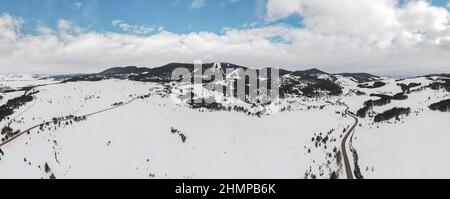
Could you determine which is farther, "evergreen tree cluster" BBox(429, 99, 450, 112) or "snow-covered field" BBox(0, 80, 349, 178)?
"evergreen tree cluster" BBox(429, 99, 450, 112)

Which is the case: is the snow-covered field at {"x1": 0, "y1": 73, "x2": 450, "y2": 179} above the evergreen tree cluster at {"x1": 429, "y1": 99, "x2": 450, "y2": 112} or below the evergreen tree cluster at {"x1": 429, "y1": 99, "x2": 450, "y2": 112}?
below

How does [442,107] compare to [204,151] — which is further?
[442,107]

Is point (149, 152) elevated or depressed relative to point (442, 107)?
depressed

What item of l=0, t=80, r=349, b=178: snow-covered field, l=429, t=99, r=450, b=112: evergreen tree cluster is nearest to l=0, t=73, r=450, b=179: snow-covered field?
l=0, t=80, r=349, b=178: snow-covered field

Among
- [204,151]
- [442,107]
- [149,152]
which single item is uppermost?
[442,107]

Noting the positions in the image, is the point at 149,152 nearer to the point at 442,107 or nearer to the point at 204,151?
the point at 204,151

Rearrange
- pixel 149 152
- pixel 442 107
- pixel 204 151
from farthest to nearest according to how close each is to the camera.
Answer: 1. pixel 442 107
2. pixel 204 151
3. pixel 149 152

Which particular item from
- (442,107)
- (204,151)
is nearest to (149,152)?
(204,151)

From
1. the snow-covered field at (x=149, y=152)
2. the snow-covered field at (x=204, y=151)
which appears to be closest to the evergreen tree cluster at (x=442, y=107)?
the snow-covered field at (x=204, y=151)

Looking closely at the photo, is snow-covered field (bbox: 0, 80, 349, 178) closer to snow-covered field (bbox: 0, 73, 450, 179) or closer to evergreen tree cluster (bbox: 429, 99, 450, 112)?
snow-covered field (bbox: 0, 73, 450, 179)

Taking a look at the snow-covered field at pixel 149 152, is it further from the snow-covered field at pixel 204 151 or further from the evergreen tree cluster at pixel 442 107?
the evergreen tree cluster at pixel 442 107

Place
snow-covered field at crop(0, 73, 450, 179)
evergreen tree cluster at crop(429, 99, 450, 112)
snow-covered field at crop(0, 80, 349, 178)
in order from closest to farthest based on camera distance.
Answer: snow-covered field at crop(0, 73, 450, 179), snow-covered field at crop(0, 80, 349, 178), evergreen tree cluster at crop(429, 99, 450, 112)
